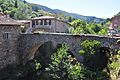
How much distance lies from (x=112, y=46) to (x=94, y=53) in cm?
235

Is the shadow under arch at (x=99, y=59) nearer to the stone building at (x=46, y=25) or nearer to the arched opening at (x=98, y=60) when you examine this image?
the arched opening at (x=98, y=60)

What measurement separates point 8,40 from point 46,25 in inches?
879

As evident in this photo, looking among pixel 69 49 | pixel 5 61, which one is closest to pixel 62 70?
pixel 69 49

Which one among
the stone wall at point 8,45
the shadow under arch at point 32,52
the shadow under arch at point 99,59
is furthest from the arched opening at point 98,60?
the stone wall at point 8,45

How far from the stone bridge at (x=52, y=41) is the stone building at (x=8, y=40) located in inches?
67.7

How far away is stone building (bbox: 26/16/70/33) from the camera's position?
2510 inches

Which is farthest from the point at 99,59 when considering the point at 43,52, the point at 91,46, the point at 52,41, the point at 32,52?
the point at 43,52

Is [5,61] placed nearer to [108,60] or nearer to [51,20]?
[108,60]

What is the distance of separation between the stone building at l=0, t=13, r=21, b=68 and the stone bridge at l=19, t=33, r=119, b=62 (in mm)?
1721

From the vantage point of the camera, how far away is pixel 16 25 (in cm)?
4325

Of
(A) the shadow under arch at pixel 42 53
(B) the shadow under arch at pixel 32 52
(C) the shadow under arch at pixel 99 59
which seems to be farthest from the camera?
(A) the shadow under arch at pixel 42 53

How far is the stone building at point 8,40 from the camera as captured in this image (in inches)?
1640

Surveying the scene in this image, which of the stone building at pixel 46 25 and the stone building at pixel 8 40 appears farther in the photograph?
the stone building at pixel 46 25

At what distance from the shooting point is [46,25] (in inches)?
2539
